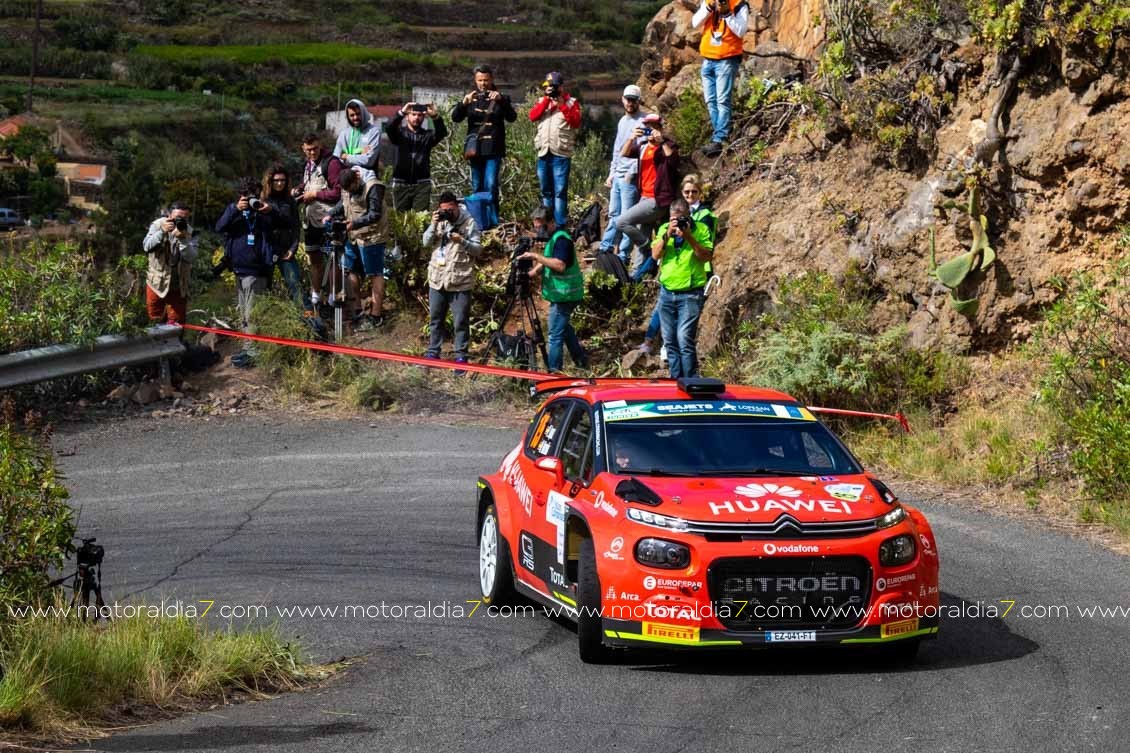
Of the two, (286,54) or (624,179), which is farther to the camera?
(286,54)

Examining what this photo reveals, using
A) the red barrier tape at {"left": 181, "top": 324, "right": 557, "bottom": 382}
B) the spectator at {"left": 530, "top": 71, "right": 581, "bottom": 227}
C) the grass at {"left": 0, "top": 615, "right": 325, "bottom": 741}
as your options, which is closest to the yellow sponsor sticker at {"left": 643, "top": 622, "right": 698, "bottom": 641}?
the grass at {"left": 0, "top": 615, "right": 325, "bottom": 741}

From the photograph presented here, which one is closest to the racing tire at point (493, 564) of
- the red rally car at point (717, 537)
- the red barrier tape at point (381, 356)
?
the red rally car at point (717, 537)

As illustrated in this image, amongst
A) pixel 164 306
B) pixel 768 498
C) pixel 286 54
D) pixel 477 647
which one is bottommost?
pixel 477 647

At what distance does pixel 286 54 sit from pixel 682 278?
80.8 metres

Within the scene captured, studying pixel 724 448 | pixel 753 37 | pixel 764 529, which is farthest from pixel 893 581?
pixel 753 37

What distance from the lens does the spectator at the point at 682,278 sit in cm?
1677

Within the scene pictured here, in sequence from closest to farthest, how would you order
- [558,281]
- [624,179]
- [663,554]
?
[663,554] < [558,281] < [624,179]

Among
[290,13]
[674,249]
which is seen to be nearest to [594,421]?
[674,249]

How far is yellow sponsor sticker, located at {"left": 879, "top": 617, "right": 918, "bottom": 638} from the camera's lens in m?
8.34

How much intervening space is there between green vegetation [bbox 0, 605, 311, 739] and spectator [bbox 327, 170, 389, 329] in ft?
35.9

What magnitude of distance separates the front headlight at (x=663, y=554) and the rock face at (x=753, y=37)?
14.8m

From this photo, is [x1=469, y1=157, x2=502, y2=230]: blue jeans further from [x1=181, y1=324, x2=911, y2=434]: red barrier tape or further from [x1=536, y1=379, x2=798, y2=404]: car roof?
[x1=536, y1=379, x2=798, y2=404]: car roof

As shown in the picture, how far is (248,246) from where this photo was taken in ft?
62.0

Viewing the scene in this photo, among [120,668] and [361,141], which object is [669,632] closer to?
[120,668]
